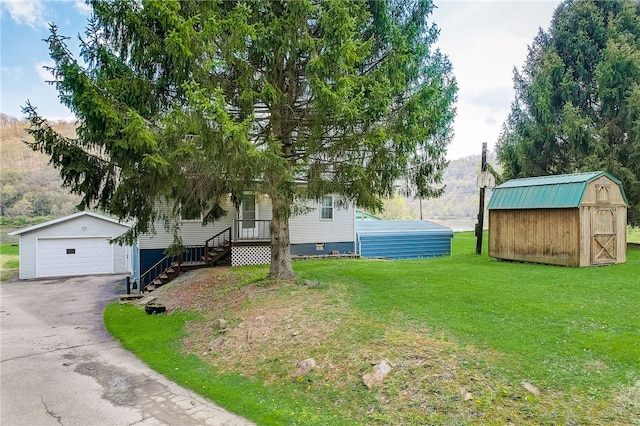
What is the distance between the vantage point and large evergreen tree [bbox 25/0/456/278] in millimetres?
7203

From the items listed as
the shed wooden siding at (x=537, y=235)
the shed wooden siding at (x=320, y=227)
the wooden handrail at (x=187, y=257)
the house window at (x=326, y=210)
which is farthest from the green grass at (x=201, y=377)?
the shed wooden siding at (x=537, y=235)

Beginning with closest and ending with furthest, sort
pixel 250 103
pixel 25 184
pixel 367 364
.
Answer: pixel 367 364, pixel 250 103, pixel 25 184

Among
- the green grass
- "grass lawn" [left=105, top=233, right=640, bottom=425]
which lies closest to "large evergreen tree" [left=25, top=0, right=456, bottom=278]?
"grass lawn" [left=105, top=233, right=640, bottom=425]

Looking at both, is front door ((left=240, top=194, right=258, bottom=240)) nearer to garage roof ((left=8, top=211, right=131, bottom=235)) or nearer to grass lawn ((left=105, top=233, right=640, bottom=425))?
grass lawn ((left=105, top=233, right=640, bottom=425))

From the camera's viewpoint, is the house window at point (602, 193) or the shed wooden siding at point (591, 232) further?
the house window at point (602, 193)

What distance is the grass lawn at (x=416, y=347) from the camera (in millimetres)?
4406

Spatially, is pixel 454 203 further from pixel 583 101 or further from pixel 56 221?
pixel 56 221

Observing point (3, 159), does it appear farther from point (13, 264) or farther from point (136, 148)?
point (136, 148)

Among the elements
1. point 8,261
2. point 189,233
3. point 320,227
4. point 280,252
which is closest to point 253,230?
point 189,233

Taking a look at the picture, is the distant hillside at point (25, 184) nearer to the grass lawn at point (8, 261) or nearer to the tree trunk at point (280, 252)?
the grass lawn at point (8, 261)

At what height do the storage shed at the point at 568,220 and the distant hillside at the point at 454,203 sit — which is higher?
the distant hillside at the point at 454,203

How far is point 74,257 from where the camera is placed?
67.3 feet

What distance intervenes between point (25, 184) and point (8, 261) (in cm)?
2261

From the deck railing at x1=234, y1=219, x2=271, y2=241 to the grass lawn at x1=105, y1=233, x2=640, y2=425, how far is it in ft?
16.7
